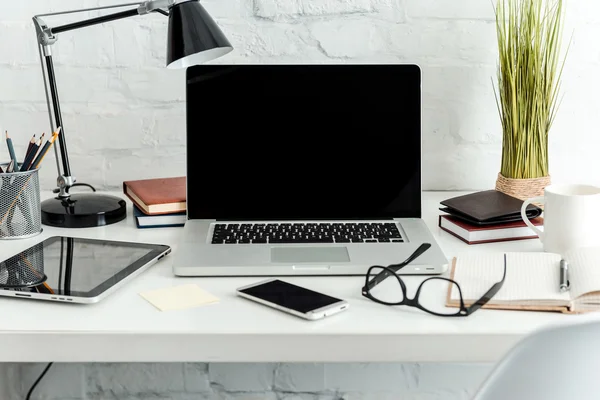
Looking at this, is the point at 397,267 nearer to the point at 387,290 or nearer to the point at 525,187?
the point at 387,290

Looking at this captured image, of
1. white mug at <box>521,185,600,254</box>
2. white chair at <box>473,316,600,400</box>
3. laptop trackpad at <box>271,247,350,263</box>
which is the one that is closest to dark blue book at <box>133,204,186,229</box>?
laptop trackpad at <box>271,247,350,263</box>

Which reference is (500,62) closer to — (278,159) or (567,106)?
(567,106)

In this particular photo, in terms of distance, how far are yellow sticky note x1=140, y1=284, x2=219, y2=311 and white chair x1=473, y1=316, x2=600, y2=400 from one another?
464mm

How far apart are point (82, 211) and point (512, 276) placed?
77 centimetres

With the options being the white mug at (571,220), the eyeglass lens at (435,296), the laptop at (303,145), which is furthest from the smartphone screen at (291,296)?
the white mug at (571,220)

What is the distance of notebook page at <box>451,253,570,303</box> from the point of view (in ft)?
3.08

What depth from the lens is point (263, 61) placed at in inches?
60.6

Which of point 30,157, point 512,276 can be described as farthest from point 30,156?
point 512,276

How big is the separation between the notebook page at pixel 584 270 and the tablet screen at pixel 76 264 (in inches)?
23.8

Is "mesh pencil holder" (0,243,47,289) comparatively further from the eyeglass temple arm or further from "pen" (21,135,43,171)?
the eyeglass temple arm

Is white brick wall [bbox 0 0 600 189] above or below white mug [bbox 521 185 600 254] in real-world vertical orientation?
above

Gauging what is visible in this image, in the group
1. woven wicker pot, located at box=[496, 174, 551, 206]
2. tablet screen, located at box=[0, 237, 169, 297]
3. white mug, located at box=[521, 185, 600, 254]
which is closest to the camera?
tablet screen, located at box=[0, 237, 169, 297]

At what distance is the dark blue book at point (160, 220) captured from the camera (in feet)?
4.28

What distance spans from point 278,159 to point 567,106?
2.28 feet
